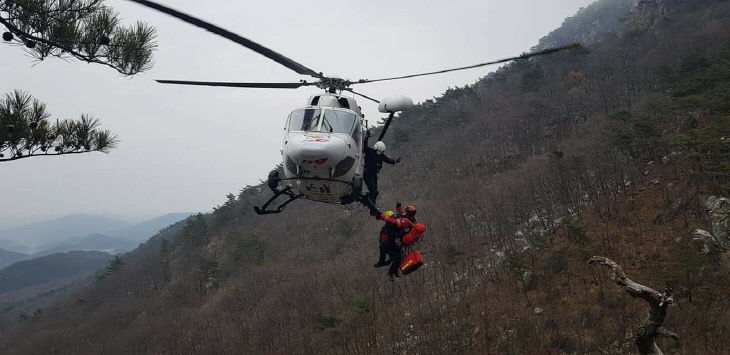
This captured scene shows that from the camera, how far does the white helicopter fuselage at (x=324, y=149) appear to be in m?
6.04

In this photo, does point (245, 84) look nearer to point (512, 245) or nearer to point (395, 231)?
point (395, 231)

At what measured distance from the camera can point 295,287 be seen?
1955 cm

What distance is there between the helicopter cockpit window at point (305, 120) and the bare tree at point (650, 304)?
477 centimetres

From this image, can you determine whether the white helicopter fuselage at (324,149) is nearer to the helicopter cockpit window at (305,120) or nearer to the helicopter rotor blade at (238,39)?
the helicopter cockpit window at (305,120)

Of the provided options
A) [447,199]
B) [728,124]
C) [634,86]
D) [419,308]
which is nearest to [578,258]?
[419,308]

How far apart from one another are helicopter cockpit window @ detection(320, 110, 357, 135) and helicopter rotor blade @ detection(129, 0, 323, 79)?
38.4 inches

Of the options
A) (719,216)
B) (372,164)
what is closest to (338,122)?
(372,164)

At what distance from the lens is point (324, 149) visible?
5918mm

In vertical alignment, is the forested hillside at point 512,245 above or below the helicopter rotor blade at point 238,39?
below

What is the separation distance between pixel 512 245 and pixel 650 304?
9633mm

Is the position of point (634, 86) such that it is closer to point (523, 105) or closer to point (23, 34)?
point (523, 105)

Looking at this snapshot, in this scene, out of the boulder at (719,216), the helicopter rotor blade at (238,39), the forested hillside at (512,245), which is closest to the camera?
the helicopter rotor blade at (238,39)

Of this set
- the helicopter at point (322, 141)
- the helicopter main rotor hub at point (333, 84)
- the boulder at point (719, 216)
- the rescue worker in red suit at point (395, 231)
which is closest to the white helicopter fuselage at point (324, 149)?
the helicopter at point (322, 141)

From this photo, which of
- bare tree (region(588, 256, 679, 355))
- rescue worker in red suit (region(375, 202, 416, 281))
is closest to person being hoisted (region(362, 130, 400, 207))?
rescue worker in red suit (region(375, 202, 416, 281))
